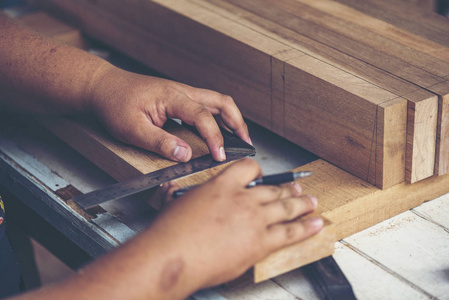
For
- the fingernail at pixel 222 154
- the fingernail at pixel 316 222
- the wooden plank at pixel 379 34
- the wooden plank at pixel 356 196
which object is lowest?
the wooden plank at pixel 356 196

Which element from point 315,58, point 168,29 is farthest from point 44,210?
point 315,58

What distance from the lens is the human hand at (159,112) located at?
1216 millimetres

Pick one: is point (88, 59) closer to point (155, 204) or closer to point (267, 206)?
point (155, 204)

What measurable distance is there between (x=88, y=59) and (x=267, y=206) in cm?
70

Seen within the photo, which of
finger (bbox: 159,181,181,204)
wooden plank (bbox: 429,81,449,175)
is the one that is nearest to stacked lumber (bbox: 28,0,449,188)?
wooden plank (bbox: 429,81,449,175)

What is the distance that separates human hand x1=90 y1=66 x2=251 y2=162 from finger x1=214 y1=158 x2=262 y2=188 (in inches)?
8.4

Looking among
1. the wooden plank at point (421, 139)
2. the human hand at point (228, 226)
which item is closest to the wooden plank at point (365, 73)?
the wooden plank at point (421, 139)

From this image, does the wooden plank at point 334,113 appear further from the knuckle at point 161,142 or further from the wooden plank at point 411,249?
the knuckle at point 161,142

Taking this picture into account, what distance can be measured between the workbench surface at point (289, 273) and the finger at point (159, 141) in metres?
0.13

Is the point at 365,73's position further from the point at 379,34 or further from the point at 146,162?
the point at 146,162

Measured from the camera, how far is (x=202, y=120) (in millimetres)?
1215

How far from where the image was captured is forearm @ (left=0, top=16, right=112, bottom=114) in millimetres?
1391

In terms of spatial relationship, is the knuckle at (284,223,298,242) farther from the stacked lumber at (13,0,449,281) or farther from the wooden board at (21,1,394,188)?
the wooden board at (21,1,394,188)

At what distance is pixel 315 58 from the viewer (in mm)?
1299
